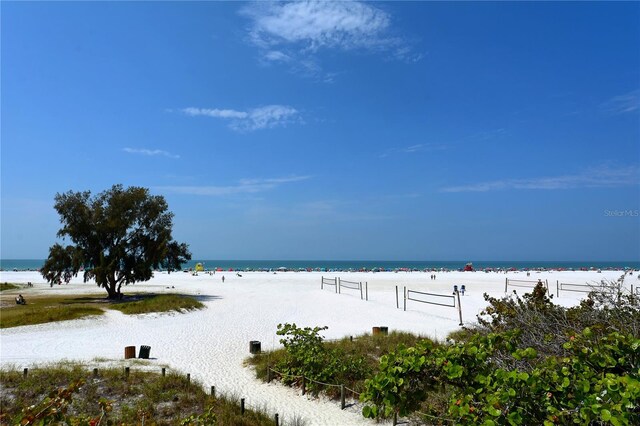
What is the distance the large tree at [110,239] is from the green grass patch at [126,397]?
2175 centimetres

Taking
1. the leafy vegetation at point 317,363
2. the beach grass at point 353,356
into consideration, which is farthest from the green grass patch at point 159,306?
the leafy vegetation at point 317,363

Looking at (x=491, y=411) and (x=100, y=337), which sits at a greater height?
(x=491, y=411)

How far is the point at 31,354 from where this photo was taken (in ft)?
51.7

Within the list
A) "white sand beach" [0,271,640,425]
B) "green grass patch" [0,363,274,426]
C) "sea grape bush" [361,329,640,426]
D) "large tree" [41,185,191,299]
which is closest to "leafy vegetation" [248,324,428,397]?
"white sand beach" [0,271,640,425]

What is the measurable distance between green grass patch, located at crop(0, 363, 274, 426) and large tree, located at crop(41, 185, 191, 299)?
2175 centimetres

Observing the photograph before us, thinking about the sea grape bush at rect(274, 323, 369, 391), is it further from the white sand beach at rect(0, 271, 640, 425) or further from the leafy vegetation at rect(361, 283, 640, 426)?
the leafy vegetation at rect(361, 283, 640, 426)

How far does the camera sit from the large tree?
107 ft

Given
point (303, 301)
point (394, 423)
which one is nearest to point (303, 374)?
point (394, 423)

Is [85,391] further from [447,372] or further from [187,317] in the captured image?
[187,317]

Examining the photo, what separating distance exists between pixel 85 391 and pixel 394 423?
7.38m

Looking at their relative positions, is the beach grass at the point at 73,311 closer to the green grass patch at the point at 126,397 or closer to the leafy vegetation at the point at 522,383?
the green grass patch at the point at 126,397

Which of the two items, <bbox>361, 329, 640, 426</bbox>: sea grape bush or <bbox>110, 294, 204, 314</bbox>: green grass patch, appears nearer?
<bbox>361, 329, 640, 426</bbox>: sea grape bush

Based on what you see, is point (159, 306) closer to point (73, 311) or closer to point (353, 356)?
point (73, 311)

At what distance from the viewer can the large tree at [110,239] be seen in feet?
107
